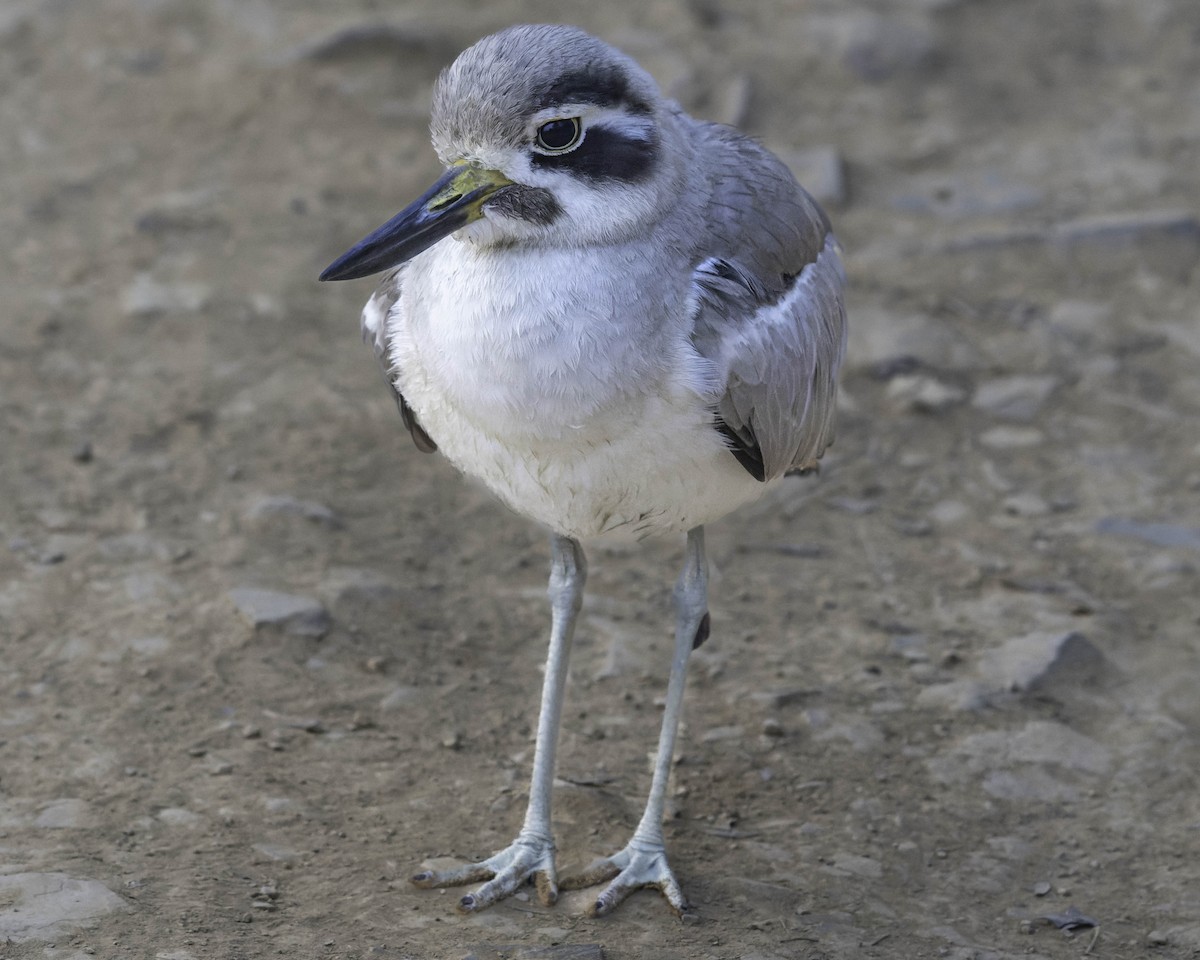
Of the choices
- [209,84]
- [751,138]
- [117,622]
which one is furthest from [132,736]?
[209,84]

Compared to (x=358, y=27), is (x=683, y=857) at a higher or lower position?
lower

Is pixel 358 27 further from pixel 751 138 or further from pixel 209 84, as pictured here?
pixel 751 138

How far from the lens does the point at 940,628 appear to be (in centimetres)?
649

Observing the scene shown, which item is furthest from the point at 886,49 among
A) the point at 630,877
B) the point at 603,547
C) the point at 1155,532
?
the point at 630,877

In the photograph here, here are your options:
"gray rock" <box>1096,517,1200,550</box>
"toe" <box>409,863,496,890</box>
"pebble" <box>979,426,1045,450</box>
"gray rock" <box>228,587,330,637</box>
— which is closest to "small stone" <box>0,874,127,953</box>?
"toe" <box>409,863,496,890</box>

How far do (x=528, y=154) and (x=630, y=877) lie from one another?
2.38 metres

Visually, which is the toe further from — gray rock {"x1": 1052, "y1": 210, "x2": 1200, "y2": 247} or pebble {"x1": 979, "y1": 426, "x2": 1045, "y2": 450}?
gray rock {"x1": 1052, "y1": 210, "x2": 1200, "y2": 247}

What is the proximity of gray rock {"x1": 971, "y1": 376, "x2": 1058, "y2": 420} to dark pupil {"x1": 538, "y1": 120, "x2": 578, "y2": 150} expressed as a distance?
13.5 ft

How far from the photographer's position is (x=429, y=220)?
14.1 feet

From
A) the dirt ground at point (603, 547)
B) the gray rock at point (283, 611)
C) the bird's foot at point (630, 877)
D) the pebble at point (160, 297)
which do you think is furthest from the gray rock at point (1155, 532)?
the pebble at point (160, 297)

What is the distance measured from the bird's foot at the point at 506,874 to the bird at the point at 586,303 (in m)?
0.01

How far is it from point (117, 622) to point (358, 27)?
526 cm

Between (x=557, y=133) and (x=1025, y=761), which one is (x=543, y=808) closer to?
(x=1025, y=761)

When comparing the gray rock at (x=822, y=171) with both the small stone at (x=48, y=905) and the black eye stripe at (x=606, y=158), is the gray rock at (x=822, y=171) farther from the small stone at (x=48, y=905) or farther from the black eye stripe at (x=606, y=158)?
the small stone at (x=48, y=905)
